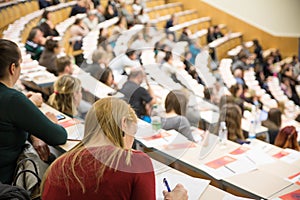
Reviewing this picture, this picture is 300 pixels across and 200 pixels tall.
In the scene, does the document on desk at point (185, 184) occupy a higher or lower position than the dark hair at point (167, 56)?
lower

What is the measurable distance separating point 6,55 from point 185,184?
830 mm

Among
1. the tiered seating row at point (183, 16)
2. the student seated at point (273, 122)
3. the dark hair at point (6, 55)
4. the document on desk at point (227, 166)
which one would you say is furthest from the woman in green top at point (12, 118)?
the tiered seating row at point (183, 16)

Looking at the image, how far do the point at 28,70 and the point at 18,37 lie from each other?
0.72 m

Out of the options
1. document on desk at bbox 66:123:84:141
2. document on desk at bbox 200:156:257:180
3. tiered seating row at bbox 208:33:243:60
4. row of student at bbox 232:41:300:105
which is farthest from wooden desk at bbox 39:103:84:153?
tiered seating row at bbox 208:33:243:60

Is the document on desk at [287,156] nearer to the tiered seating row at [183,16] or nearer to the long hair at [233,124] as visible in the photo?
the long hair at [233,124]

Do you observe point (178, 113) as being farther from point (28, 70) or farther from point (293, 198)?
point (28, 70)

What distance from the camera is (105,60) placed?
3730 mm

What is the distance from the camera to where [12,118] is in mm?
1531

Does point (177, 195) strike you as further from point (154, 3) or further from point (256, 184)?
point (154, 3)

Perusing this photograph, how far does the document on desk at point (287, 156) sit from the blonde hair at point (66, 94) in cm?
116

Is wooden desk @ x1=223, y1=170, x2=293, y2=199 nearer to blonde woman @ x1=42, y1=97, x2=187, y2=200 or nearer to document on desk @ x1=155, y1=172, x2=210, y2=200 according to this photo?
document on desk @ x1=155, y1=172, x2=210, y2=200

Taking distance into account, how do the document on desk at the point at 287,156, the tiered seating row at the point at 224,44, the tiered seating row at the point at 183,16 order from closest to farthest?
1. the document on desk at the point at 287,156
2. the tiered seating row at the point at 224,44
3. the tiered seating row at the point at 183,16

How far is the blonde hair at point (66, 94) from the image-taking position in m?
2.36

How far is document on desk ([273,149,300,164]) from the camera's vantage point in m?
2.03
